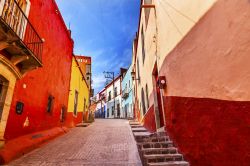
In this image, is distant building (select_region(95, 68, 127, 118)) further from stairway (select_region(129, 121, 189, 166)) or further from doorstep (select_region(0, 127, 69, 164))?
stairway (select_region(129, 121, 189, 166))

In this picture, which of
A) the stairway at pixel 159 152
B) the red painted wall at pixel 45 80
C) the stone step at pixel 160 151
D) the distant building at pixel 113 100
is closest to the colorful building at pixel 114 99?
the distant building at pixel 113 100

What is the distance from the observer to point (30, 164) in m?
4.80

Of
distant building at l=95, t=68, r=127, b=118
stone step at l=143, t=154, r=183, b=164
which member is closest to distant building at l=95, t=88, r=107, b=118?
distant building at l=95, t=68, r=127, b=118

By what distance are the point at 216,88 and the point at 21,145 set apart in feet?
18.9

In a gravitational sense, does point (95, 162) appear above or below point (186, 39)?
below

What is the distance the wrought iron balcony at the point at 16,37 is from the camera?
470 centimetres

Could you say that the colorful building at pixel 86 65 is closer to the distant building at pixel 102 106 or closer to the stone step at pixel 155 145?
the distant building at pixel 102 106

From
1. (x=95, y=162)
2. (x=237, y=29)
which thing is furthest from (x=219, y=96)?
(x=95, y=162)

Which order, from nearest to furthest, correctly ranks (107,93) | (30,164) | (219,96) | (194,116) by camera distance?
1. (219,96)
2. (194,116)
3. (30,164)
4. (107,93)

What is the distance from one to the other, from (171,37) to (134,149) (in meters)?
3.81

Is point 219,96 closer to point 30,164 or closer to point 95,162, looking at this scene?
point 95,162

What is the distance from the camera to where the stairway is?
4.35 m

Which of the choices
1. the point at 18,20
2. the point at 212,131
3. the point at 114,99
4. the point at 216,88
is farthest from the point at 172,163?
the point at 114,99

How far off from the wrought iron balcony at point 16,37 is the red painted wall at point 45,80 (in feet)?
2.10
